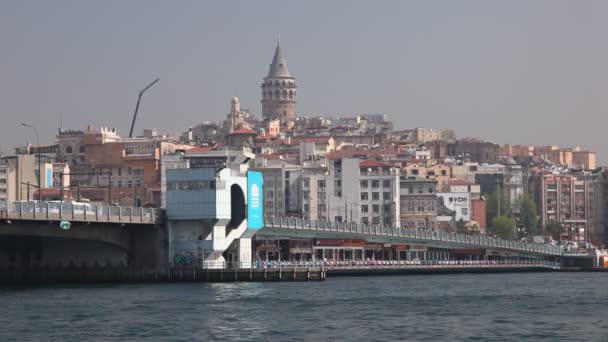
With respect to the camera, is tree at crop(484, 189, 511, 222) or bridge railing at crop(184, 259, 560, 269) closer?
bridge railing at crop(184, 259, 560, 269)

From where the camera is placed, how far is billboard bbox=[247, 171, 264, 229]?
3937 inches

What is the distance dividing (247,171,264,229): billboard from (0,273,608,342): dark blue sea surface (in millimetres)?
9152

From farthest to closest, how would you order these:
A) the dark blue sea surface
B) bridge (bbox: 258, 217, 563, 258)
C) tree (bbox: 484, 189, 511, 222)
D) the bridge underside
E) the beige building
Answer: tree (bbox: 484, 189, 511, 222), the beige building, bridge (bbox: 258, 217, 563, 258), the bridge underside, the dark blue sea surface

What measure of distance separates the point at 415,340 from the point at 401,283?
45.4 metres

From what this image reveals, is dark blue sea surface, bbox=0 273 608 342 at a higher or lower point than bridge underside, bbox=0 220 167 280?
lower

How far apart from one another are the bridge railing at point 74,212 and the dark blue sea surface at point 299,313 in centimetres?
407

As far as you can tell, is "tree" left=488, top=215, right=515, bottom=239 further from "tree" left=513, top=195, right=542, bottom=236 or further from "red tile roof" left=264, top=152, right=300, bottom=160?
"red tile roof" left=264, top=152, right=300, bottom=160

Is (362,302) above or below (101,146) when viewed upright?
below

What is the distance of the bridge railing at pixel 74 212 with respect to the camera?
273ft

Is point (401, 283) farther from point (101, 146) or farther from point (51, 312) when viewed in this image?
point (101, 146)

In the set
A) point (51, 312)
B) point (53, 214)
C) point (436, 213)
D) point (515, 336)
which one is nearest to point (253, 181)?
point (53, 214)

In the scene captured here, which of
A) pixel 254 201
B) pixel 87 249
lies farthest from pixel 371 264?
pixel 87 249

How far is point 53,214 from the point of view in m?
85.1

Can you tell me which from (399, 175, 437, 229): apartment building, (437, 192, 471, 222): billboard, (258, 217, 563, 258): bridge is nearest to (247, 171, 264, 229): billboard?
(258, 217, 563, 258): bridge
